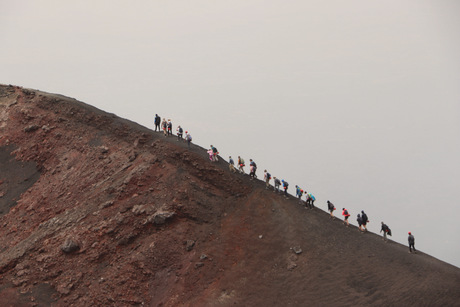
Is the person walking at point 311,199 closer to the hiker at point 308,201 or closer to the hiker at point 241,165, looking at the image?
the hiker at point 308,201

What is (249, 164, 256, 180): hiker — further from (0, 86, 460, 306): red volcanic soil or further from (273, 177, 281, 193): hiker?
(273, 177, 281, 193): hiker

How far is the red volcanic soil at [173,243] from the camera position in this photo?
1925 centimetres

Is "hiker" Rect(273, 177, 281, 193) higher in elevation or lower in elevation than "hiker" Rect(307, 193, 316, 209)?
higher

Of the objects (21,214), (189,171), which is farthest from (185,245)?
(21,214)

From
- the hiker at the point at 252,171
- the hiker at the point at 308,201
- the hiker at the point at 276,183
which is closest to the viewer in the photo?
the hiker at the point at 276,183

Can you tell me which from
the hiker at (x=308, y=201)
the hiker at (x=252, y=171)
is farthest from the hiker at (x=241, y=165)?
the hiker at (x=308, y=201)

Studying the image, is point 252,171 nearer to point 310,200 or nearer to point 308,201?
point 308,201

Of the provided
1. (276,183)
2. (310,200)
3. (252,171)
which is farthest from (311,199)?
(252,171)

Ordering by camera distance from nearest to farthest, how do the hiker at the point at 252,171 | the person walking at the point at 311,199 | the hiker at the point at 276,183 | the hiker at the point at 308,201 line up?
the hiker at the point at 276,183
the person walking at the point at 311,199
the hiker at the point at 308,201
the hiker at the point at 252,171

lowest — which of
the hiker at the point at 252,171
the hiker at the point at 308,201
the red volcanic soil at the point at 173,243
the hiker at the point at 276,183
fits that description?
the red volcanic soil at the point at 173,243

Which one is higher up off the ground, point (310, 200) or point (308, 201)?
point (310, 200)

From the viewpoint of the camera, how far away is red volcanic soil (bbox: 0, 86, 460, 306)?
19.2 m

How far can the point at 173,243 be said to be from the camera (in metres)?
21.4

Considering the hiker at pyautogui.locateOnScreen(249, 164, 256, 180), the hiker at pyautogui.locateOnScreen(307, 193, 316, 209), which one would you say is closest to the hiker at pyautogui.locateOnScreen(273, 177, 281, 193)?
the hiker at pyautogui.locateOnScreen(249, 164, 256, 180)
